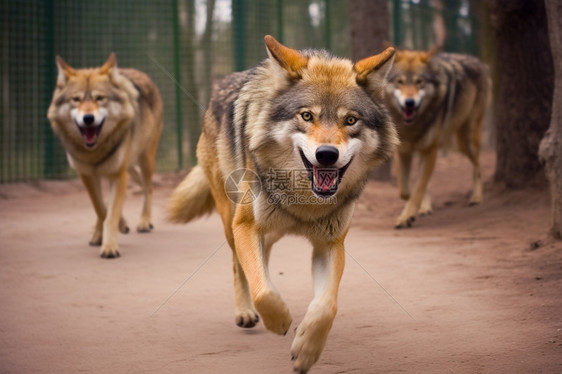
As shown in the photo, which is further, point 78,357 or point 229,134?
point 229,134

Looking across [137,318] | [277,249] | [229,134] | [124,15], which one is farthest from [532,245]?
[124,15]

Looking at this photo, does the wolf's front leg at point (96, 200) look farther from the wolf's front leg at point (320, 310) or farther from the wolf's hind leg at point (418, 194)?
the wolf's front leg at point (320, 310)

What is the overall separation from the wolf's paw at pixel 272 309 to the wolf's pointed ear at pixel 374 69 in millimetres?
1076

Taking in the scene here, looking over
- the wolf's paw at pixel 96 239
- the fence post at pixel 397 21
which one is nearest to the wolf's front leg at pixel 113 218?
the wolf's paw at pixel 96 239

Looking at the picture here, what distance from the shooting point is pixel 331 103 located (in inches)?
125

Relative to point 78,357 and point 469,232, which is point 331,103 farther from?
point 469,232

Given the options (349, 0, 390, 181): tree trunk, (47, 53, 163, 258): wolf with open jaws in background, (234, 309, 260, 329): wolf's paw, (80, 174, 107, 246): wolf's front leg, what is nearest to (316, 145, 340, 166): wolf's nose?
(234, 309, 260, 329): wolf's paw

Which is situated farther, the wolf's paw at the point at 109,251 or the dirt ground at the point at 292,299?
the wolf's paw at the point at 109,251

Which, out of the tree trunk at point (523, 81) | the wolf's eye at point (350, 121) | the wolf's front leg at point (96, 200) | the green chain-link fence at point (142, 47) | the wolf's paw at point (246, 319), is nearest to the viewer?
the wolf's eye at point (350, 121)

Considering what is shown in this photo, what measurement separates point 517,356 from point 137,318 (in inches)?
79.2

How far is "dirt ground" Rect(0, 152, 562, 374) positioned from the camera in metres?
3.21

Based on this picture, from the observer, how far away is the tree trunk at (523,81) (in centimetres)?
696

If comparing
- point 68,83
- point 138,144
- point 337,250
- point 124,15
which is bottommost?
point 337,250

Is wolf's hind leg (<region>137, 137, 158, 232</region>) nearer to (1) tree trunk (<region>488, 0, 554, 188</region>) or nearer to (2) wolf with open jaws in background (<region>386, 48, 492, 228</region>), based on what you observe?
(2) wolf with open jaws in background (<region>386, 48, 492, 228</region>)
